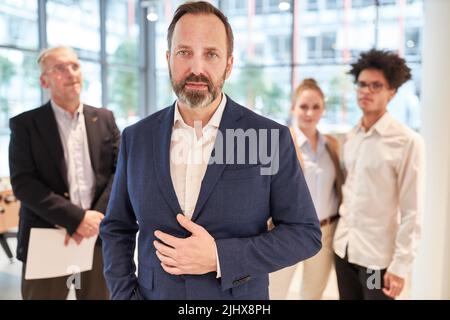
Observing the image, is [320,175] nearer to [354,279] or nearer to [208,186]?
[354,279]

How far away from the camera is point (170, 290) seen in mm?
1065

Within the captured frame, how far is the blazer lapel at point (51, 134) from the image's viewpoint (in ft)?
4.93

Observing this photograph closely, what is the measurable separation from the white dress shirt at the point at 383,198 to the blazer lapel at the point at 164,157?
106 centimetres

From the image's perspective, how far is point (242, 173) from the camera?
100cm

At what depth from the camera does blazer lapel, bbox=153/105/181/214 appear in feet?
3.34

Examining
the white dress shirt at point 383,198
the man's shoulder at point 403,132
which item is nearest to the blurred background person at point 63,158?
the white dress shirt at point 383,198

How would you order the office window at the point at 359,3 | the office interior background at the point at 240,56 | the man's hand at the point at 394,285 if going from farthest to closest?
1. the office window at the point at 359,3
2. the man's hand at the point at 394,285
3. the office interior background at the point at 240,56

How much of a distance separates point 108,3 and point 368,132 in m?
1.29

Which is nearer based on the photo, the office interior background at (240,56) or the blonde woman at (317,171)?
the office interior background at (240,56)

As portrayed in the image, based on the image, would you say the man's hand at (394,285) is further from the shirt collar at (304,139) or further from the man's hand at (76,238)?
the man's hand at (76,238)

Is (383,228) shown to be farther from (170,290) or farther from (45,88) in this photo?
(45,88)

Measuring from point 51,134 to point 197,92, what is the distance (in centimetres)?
84

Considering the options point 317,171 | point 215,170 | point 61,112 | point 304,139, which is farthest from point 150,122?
point 317,171
